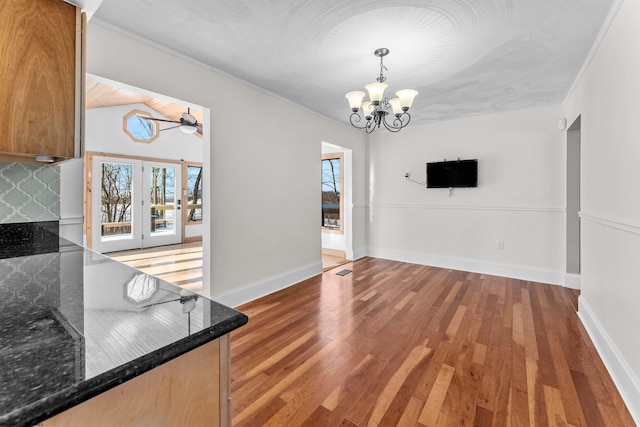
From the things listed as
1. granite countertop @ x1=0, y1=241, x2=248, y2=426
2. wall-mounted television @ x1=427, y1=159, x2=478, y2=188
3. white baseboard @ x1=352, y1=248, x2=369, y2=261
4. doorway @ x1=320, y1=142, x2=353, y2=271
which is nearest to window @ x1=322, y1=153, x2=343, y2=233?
doorway @ x1=320, y1=142, x2=353, y2=271

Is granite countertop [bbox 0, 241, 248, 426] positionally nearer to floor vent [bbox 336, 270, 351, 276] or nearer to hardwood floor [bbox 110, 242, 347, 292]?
hardwood floor [bbox 110, 242, 347, 292]

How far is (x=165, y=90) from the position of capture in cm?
251

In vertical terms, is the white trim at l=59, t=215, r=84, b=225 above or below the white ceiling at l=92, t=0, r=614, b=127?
below

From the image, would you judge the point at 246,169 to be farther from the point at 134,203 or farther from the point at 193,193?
the point at 193,193

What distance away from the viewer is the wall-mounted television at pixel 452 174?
4.43 meters

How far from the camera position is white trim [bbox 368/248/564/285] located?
13.0ft

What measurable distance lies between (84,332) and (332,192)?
5.41 metres

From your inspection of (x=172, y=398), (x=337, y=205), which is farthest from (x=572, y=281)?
(x=172, y=398)

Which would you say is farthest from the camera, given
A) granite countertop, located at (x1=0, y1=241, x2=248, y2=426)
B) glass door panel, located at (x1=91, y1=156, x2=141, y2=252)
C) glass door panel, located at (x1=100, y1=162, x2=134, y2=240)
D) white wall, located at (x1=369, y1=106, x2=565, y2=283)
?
glass door panel, located at (x1=100, y1=162, x2=134, y2=240)

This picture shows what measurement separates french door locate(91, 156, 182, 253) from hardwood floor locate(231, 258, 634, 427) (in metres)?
4.66

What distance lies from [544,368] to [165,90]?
3.61m

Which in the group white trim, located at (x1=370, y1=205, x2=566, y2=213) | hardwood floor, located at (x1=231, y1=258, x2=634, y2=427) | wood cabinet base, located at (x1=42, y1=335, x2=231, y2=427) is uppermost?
white trim, located at (x1=370, y1=205, x2=566, y2=213)

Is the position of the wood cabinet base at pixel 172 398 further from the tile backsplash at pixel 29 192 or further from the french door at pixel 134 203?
the french door at pixel 134 203

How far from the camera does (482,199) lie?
4.44m
